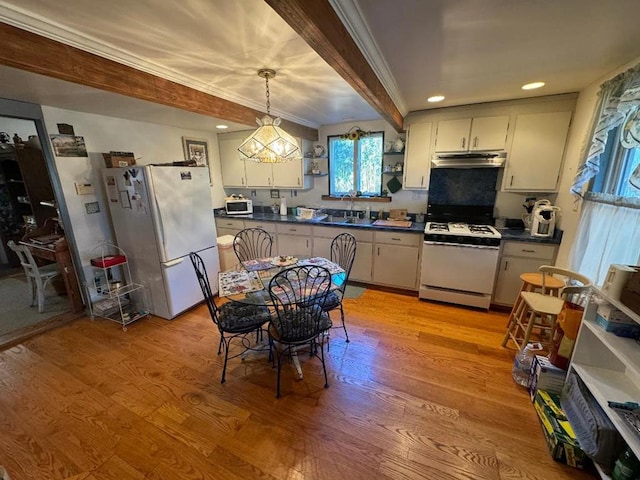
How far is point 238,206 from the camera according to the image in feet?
13.8

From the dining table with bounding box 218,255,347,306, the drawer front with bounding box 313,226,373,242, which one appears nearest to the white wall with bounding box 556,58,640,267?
the drawer front with bounding box 313,226,373,242

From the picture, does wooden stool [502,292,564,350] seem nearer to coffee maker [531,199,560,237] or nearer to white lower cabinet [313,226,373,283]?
coffee maker [531,199,560,237]

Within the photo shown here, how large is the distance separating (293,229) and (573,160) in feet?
10.3

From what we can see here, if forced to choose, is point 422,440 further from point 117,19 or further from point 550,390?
point 117,19

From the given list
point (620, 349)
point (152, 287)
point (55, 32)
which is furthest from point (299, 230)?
point (620, 349)

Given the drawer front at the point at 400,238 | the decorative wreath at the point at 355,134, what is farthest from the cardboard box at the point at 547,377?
the decorative wreath at the point at 355,134

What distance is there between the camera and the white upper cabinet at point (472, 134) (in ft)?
9.15

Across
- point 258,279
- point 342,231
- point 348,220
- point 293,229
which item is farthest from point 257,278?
point 348,220

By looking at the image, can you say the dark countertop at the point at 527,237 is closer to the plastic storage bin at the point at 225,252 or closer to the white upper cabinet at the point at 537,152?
the white upper cabinet at the point at 537,152

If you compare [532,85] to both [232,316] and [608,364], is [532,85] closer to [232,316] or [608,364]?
[608,364]

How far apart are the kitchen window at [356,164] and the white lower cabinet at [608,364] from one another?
2.63 meters

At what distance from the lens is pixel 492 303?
294 centimetres

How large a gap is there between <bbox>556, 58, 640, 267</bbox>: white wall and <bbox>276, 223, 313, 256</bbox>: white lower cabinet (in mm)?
2733

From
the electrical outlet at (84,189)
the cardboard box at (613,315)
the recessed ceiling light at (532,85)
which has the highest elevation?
the recessed ceiling light at (532,85)
